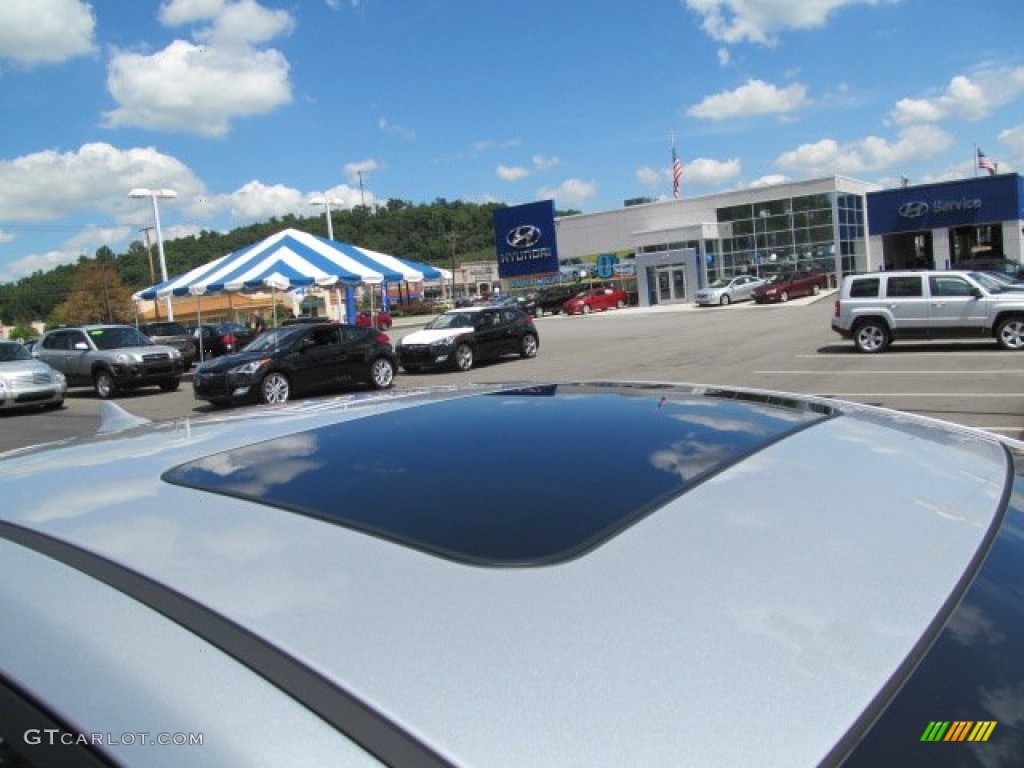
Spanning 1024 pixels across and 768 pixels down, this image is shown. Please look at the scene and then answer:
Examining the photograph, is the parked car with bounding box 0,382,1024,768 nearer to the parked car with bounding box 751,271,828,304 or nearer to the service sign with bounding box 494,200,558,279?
the parked car with bounding box 751,271,828,304

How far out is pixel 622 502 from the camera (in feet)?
4.76

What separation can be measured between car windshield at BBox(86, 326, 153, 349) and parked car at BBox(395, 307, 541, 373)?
21.9ft

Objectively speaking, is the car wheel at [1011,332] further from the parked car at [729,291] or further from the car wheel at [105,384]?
the parked car at [729,291]

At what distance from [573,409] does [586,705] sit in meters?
1.35

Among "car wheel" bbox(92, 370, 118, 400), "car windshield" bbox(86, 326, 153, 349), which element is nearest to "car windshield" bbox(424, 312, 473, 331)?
"car windshield" bbox(86, 326, 153, 349)

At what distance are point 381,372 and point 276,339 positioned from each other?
8.91 ft

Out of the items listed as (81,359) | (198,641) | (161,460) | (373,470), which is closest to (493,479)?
(373,470)

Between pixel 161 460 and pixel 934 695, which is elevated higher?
pixel 161 460

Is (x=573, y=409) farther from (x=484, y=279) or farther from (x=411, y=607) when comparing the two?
(x=484, y=279)

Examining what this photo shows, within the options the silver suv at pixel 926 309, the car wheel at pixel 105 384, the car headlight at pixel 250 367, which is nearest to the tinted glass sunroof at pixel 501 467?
the car headlight at pixel 250 367

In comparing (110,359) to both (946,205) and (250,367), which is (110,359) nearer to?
(250,367)

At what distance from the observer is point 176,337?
27578 millimetres

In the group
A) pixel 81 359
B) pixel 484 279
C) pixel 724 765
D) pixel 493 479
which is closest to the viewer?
pixel 724 765

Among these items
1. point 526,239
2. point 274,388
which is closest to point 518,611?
point 274,388
